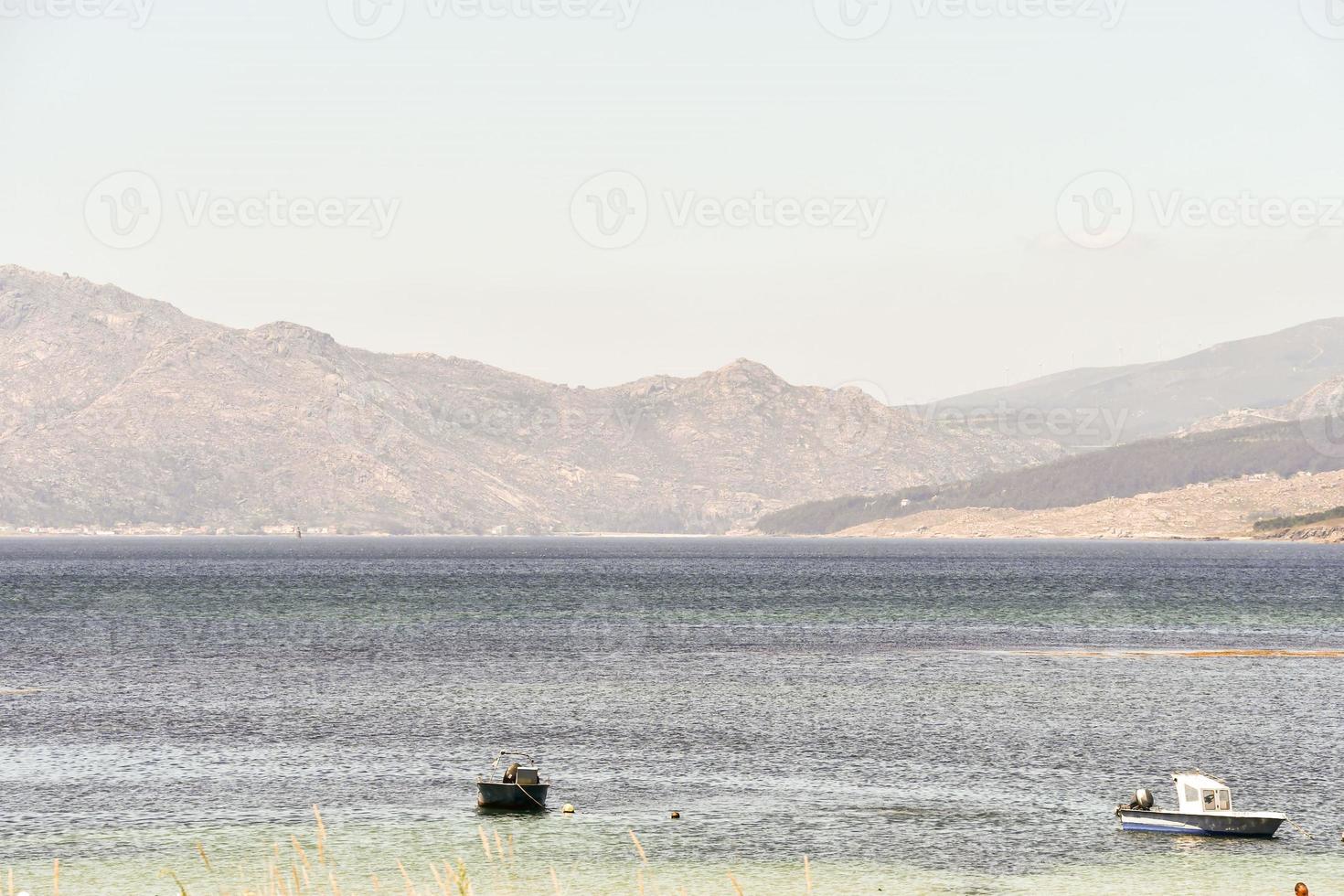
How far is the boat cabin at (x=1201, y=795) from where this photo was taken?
2319 inches

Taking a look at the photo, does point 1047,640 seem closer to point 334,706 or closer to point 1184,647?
point 1184,647

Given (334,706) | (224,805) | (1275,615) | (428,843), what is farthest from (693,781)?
(1275,615)

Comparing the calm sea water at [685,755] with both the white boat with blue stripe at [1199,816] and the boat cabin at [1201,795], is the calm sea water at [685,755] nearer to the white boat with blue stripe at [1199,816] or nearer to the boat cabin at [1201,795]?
the white boat with blue stripe at [1199,816]

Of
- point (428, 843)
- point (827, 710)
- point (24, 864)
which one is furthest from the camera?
point (827, 710)

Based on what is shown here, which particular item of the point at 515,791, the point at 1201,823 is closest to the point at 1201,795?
the point at 1201,823

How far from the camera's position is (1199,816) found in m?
58.4

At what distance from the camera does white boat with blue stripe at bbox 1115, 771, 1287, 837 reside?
5788 centimetres

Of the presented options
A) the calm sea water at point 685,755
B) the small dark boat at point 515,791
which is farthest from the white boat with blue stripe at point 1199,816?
the small dark boat at point 515,791

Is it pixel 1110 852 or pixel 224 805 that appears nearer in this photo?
pixel 1110 852

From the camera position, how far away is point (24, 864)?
172 ft

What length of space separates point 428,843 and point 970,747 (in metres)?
32.8

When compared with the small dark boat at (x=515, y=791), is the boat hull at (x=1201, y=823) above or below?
below

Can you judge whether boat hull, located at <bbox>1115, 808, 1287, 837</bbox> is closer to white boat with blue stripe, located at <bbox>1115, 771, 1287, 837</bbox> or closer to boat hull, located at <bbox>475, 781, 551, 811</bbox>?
white boat with blue stripe, located at <bbox>1115, 771, 1287, 837</bbox>

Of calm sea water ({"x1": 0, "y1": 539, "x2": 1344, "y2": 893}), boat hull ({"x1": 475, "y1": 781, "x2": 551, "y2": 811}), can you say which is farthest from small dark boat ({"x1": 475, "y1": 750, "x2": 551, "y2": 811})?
calm sea water ({"x1": 0, "y1": 539, "x2": 1344, "y2": 893})
